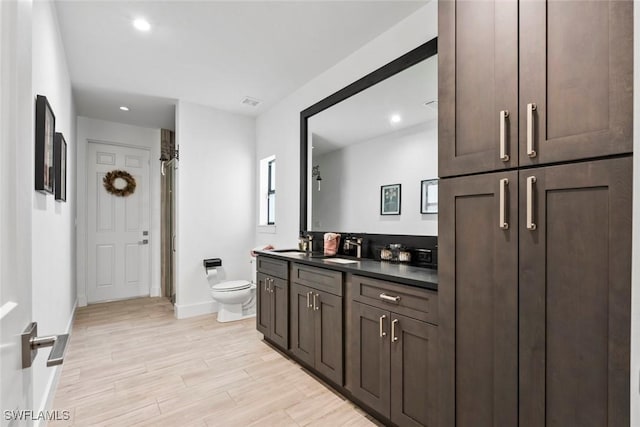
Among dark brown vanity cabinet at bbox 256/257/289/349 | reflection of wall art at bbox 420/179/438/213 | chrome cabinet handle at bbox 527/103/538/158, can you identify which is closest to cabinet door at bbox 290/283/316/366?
dark brown vanity cabinet at bbox 256/257/289/349

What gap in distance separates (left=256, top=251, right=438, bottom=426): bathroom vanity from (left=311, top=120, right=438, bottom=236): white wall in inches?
15.6

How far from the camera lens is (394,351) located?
1.72 m

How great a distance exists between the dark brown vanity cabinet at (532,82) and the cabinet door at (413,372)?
82 centimetres

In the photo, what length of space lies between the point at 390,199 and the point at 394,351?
1.16 meters

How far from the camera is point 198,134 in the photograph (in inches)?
160

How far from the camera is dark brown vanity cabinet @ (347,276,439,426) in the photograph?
156cm

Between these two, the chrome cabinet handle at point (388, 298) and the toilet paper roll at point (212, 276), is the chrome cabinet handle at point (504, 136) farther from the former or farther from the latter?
the toilet paper roll at point (212, 276)

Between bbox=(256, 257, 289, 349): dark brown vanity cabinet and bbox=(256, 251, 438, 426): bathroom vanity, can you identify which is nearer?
bbox=(256, 251, 438, 426): bathroom vanity

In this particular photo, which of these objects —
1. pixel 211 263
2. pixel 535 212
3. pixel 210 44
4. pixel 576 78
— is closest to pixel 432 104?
pixel 576 78

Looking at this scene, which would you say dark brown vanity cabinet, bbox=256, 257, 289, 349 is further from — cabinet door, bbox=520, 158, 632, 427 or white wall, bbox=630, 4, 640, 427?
white wall, bbox=630, 4, 640, 427

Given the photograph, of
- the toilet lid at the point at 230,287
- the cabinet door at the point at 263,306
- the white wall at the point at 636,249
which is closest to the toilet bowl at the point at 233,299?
the toilet lid at the point at 230,287

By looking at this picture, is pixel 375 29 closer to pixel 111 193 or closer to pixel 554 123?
pixel 554 123

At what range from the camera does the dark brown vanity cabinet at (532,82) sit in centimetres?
99

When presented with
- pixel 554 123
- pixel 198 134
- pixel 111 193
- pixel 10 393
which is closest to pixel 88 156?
pixel 111 193
